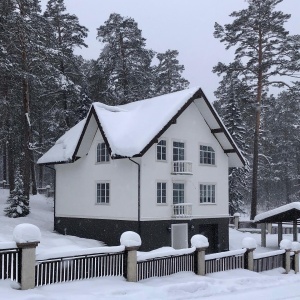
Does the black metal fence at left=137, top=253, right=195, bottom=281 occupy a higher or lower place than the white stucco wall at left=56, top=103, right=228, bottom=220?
lower

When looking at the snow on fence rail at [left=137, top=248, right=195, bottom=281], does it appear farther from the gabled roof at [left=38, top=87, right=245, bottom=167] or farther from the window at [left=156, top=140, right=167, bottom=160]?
the window at [left=156, top=140, right=167, bottom=160]

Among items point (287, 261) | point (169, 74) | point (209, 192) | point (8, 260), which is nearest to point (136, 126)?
point (209, 192)

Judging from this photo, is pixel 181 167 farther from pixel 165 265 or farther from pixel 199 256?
pixel 165 265

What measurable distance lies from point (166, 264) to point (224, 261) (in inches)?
122

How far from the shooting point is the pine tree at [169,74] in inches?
1948

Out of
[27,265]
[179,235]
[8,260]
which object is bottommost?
[179,235]

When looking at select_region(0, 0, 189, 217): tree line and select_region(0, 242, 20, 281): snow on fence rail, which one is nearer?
Answer: select_region(0, 242, 20, 281): snow on fence rail

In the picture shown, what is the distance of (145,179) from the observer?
968 inches

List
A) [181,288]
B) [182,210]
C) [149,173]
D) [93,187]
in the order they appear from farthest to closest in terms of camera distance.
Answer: [93,187] → [182,210] → [149,173] → [181,288]

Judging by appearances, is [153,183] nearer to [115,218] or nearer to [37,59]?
[115,218]

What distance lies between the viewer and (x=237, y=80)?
40.1 metres

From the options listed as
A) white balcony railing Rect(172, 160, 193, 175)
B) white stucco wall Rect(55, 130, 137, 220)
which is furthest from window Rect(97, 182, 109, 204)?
white balcony railing Rect(172, 160, 193, 175)

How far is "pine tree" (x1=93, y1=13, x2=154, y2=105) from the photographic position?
4022cm

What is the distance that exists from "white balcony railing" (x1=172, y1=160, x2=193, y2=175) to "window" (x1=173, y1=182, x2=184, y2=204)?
0.81 m
